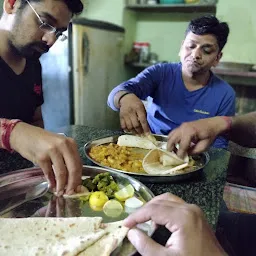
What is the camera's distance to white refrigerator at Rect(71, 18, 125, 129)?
11.9 feet

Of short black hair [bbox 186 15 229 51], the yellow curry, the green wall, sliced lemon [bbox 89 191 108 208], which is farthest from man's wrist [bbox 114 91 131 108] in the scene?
the green wall

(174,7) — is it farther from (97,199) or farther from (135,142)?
(97,199)

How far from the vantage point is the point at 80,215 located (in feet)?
3.07

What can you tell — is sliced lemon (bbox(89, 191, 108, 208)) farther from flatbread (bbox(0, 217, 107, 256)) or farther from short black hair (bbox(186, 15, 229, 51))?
short black hair (bbox(186, 15, 229, 51))

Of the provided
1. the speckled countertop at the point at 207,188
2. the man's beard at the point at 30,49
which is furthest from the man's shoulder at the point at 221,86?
the man's beard at the point at 30,49

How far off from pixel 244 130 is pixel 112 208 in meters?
1.01

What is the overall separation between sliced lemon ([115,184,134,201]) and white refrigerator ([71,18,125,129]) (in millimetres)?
2881

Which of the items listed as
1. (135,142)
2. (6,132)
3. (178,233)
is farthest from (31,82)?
(178,233)

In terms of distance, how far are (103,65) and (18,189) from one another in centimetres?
323

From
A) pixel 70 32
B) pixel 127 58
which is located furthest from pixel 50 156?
pixel 127 58

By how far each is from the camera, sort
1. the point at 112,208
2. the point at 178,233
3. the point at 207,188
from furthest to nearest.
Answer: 1. the point at 207,188
2. the point at 112,208
3. the point at 178,233

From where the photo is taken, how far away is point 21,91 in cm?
183

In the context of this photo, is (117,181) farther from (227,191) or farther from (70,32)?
(70,32)

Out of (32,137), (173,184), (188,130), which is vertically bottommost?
(173,184)
